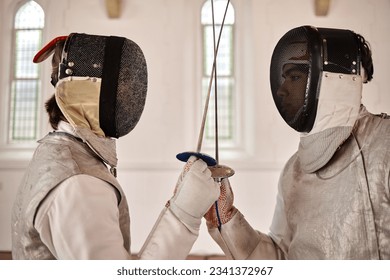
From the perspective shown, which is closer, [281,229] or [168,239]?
[168,239]

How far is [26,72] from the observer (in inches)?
58.1

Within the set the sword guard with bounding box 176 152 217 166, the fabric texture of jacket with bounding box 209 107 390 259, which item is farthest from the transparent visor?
the sword guard with bounding box 176 152 217 166

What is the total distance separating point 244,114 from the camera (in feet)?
5.31

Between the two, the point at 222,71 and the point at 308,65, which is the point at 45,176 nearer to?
the point at 308,65

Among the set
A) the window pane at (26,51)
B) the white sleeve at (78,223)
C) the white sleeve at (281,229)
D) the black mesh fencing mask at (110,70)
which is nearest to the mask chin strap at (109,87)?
the black mesh fencing mask at (110,70)

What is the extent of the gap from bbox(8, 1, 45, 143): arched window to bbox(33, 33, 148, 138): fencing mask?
1.41 ft

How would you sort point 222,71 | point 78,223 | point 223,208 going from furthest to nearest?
1. point 222,71
2. point 223,208
3. point 78,223

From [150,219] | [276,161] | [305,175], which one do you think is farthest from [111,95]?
A: [276,161]

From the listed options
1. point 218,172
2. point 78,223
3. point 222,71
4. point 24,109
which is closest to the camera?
point 78,223

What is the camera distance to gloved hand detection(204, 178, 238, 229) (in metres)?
1.28

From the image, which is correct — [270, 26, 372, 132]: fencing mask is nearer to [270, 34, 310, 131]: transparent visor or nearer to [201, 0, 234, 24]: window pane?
[270, 34, 310, 131]: transparent visor

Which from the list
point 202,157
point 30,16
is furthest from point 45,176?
point 30,16

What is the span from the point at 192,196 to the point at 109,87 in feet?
1.23
